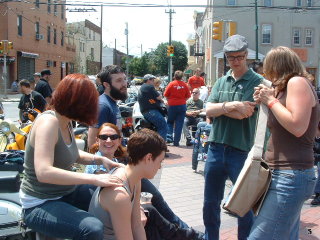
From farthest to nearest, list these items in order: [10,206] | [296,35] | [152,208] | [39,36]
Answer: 1. [39,36]
2. [296,35]
3. [152,208]
4. [10,206]

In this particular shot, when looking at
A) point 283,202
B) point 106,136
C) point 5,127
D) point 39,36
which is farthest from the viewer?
point 39,36

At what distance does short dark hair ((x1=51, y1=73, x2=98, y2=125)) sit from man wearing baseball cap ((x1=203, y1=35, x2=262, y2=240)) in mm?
1448

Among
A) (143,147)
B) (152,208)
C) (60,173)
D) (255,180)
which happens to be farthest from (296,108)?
(60,173)

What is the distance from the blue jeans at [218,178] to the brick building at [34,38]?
2782 cm

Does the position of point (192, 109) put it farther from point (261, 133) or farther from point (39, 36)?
point (39, 36)

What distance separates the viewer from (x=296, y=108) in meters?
2.75

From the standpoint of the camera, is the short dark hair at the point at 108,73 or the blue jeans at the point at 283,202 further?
the short dark hair at the point at 108,73

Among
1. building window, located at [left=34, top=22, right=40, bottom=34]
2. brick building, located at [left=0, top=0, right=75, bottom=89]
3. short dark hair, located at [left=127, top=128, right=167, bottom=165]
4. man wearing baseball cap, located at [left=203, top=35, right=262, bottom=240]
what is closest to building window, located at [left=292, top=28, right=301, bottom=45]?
brick building, located at [left=0, top=0, right=75, bottom=89]

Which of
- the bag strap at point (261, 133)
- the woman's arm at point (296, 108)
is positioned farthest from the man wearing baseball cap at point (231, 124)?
the woman's arm at point (296, 108)

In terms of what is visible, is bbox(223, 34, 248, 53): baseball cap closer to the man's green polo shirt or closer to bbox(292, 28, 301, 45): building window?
the man's green polo shirt

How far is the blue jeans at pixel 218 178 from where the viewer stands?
3.81 m

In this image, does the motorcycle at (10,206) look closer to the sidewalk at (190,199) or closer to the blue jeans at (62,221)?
the blue jeans at (62,221)

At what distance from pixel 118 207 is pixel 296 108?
1.31m

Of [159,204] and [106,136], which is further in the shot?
[106,136]
